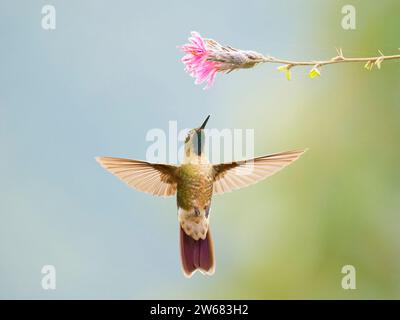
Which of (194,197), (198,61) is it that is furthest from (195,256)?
(198,61)

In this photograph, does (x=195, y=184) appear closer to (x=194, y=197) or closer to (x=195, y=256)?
(x=194, y=197)

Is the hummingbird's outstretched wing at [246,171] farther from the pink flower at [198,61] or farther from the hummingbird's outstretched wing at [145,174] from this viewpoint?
the pink flower at [198,61]

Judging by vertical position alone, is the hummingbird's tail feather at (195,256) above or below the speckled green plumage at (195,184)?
below

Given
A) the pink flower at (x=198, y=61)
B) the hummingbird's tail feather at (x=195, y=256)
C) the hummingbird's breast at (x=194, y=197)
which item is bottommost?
the hummingbird's tail feather at (x=195, y=256)

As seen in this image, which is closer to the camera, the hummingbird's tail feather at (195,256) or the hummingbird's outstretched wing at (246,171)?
the hummingbird's outstretched wing at (246,171)

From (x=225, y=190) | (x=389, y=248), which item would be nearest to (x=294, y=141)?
(x=389, y=248)

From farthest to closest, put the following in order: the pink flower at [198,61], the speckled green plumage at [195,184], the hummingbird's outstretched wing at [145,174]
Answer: the speckled green plumage at [195,184]
the hummingbird's outstretched wing at [145,174]
the pink flower at [198,61]

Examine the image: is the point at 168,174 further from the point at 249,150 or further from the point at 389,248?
the point at 389,248

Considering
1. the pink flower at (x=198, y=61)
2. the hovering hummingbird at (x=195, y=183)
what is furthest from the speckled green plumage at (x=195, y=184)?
the pink flower at (x=198, y=61)
